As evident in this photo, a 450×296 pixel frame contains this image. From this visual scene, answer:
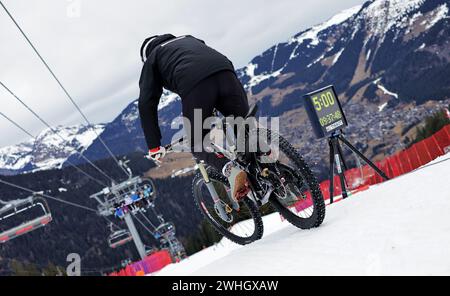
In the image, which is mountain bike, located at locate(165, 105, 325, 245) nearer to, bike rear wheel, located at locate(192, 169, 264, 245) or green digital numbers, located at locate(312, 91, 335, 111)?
bike rear wheel, located at locate(192, 169, 264, 245)

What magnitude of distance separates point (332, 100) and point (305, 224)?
18.8 feet

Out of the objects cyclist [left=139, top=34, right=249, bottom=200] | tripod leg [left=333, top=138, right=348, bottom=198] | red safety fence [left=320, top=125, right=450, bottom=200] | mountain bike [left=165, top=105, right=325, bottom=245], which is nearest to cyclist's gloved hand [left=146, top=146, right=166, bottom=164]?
cyclist [left=139, top=34, right=249, bottom=200]

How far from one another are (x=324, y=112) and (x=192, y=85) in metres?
5.93

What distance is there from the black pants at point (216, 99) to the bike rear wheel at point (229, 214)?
4.22ft

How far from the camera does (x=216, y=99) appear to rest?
4680mm

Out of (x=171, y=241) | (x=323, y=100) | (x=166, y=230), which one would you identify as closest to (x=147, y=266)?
(x=171, y=241)

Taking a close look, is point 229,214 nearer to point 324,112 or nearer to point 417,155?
point 324,112

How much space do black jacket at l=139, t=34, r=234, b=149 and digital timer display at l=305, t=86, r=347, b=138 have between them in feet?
16.9

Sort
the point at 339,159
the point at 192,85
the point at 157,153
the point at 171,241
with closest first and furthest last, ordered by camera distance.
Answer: the point at 192,85 < the point at 157,153 < the point at 339,159 < the point at 171,241

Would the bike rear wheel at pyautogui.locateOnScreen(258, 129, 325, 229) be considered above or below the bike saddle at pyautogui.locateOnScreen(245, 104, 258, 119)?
below

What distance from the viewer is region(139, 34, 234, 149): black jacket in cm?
456
